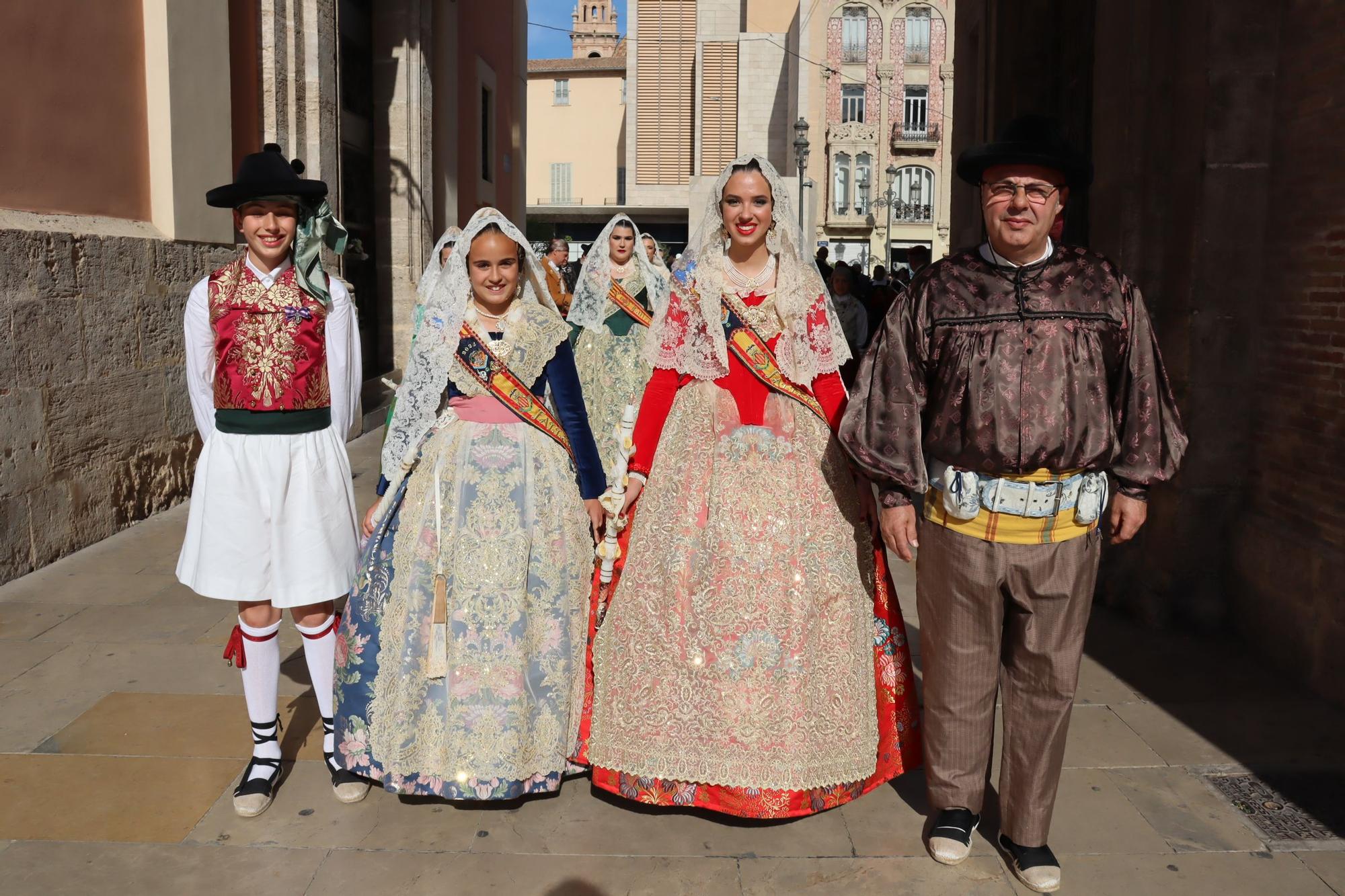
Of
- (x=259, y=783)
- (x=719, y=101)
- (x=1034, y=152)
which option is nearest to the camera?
(x=1034, y=152)

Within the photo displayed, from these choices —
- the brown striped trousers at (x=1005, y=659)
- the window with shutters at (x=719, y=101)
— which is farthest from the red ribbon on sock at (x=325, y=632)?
the window with shutters at (x=719, y=101)

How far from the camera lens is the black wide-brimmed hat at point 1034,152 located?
3.04 m

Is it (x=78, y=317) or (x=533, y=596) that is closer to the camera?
(x=533, y=596)

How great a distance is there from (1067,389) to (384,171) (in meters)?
11.2

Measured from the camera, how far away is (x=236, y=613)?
5.76m

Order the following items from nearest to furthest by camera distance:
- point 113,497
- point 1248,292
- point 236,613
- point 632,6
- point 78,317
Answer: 1. point 1248,292
2. point 236,613
3. point 78,317
4. point 113,497
5. point 632,6

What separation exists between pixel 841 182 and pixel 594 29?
166 ft

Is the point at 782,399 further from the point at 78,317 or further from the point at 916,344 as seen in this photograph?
the point at 78,317

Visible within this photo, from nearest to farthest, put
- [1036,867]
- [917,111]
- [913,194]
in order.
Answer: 1. [1036,867]
2. [913,194]
3. [917,111]

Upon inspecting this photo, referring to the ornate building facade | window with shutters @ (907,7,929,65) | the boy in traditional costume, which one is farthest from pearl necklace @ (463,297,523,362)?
window with shutters @ (907,7,929,65)

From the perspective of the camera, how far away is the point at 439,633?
3527 millimetres

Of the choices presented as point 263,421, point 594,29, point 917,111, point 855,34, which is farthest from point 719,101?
point 594,29

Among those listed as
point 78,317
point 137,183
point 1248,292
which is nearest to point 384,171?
point 137,183
